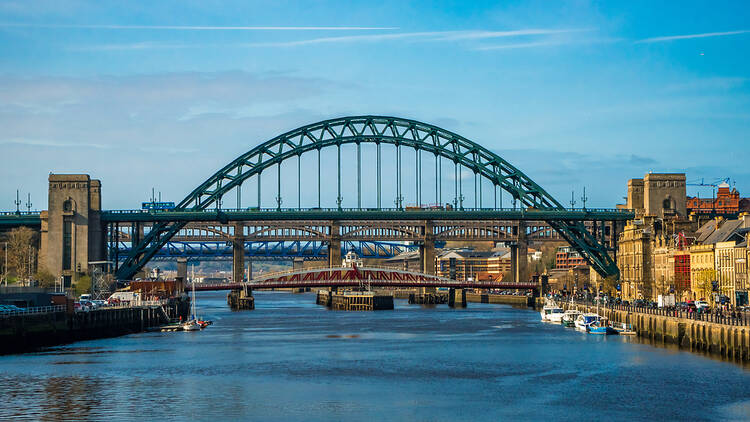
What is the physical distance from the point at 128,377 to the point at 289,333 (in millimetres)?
36487

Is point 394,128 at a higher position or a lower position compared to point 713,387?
higher

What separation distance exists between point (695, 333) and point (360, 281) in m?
86.8

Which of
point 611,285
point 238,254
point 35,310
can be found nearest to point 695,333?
point 35,310

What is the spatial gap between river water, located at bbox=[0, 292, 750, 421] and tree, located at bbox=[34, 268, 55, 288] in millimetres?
34323

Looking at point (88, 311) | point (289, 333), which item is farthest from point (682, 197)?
point (88, 311)

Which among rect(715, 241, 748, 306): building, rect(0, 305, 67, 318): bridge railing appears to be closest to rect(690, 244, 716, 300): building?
rect(715, 241, 748, 306): building

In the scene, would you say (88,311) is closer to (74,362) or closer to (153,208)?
(74,362)

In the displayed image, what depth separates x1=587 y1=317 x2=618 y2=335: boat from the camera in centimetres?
9009

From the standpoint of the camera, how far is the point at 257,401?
52.7 metres

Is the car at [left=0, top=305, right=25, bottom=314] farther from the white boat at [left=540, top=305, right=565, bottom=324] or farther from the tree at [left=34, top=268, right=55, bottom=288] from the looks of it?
the white boat at [left=540, top=305, right=565, bottom=324]

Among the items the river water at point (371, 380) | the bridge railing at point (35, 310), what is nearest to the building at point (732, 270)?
the river water at point (371, 380)

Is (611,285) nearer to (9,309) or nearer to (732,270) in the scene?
(732,270)

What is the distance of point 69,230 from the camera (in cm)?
13288

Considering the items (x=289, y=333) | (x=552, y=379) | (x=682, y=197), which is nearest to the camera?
(x=552, y=379)
